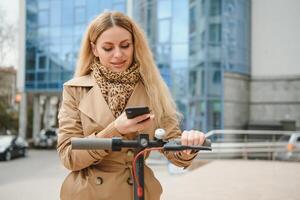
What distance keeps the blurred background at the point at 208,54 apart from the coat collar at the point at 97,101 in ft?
49.2

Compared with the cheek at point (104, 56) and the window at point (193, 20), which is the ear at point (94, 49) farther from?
the window at point (193, 20)

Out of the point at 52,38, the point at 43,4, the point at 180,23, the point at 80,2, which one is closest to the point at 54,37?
the point at 52,38

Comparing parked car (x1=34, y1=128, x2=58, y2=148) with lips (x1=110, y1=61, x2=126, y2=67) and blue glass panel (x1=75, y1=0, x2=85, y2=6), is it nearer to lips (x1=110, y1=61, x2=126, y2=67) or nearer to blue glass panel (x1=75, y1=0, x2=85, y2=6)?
blue glass panel (x1=75, y1=0, x2=85, y2=6)

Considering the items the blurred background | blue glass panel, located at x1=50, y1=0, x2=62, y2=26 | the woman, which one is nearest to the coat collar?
the woman

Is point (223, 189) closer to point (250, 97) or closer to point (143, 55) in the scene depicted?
point (143, 55)

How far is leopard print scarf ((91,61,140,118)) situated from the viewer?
6.11ft

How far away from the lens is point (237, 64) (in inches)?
941

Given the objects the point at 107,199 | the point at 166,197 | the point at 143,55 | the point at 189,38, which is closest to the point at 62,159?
the point at 107,199

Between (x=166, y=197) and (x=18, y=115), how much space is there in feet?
101

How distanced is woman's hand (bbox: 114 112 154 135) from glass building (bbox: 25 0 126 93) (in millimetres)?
27503

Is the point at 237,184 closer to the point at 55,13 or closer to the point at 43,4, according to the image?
the point at 55,13

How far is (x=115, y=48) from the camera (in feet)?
6.10

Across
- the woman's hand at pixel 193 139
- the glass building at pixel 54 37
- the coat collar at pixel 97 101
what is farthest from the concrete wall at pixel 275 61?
the woman's hand at pixel 193 139

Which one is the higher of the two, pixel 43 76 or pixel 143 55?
pixel 43 76
